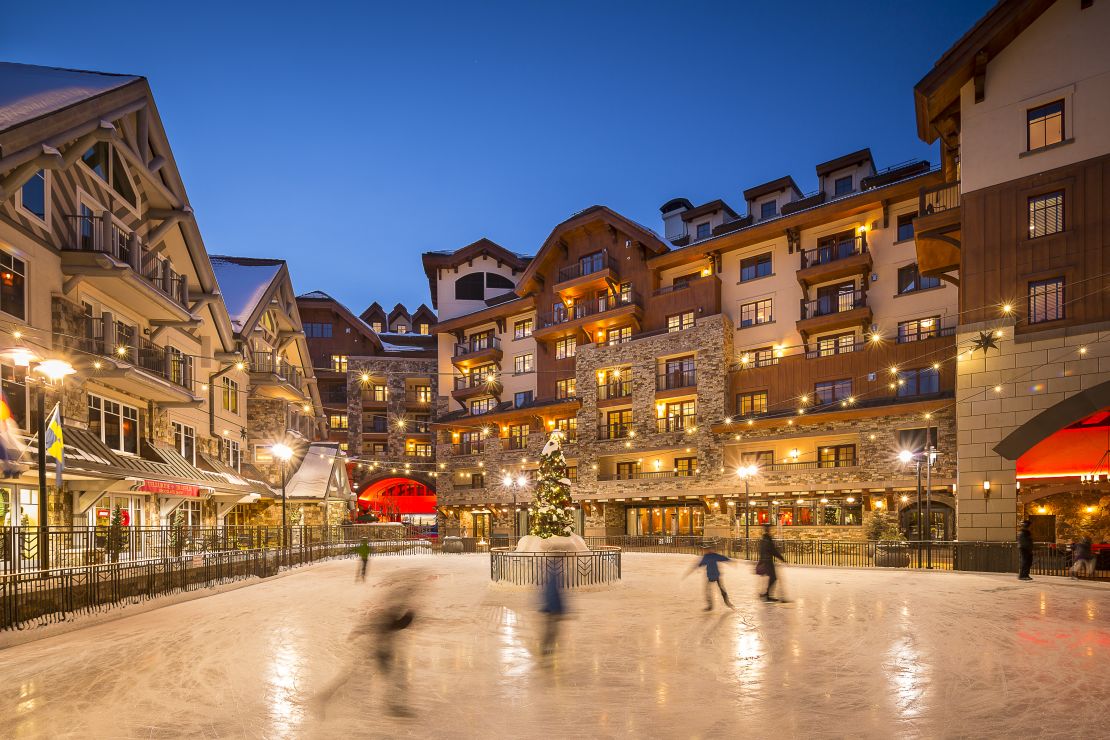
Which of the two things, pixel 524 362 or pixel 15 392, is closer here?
pixel 15 392

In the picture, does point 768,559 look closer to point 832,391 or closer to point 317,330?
point 832,391

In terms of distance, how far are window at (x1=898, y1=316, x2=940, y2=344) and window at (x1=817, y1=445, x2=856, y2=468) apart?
19.7ft

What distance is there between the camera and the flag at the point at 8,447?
15067 millimetres

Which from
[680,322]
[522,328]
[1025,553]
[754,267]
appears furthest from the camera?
[522,328]

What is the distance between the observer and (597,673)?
369 inches

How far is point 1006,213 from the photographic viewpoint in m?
23.7

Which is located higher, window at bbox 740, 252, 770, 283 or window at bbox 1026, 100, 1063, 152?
window at bbox 1026, 100, 1063, 152

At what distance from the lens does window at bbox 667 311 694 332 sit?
42375 millimetres

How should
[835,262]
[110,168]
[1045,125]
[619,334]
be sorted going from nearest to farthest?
1. [110,168]
2. [1045,125]
3. [835,262]
4. [619,334]

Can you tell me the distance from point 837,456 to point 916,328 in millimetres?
7477

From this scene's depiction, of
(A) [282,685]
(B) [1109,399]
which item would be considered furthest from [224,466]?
(B) [1109,399]

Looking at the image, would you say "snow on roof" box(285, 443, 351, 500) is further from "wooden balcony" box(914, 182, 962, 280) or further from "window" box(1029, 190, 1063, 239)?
"window" box(1029, 190, 1063, 239)

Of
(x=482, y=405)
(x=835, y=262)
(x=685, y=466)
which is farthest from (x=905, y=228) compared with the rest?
(x=482, y=405)

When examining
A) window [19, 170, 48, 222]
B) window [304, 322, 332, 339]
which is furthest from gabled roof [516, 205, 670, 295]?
window [19, 170, 48, 222]
